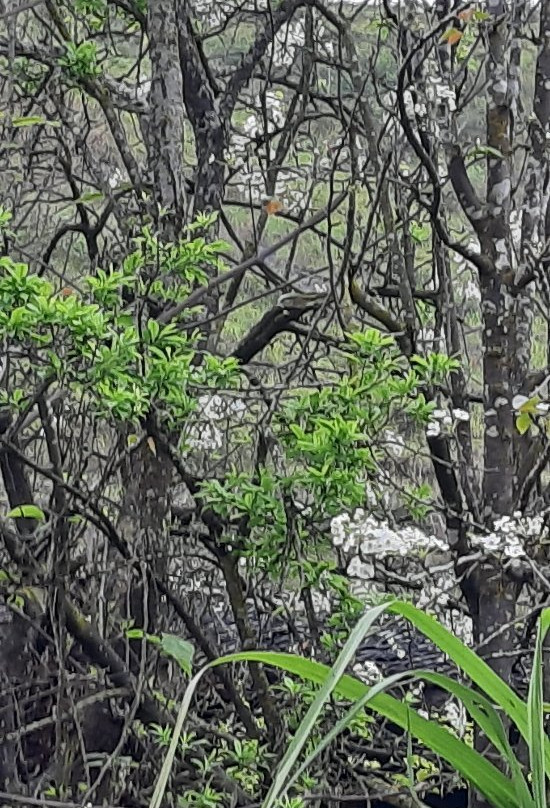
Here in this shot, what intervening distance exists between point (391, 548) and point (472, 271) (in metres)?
1.65

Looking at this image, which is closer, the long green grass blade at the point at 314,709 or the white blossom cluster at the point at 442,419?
the long green grass blade at the point at 314,709

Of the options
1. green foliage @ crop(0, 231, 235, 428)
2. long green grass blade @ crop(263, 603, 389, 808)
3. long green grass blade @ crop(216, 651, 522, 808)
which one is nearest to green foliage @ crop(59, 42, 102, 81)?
green foliage @ crop(0, 231, 235, 428)

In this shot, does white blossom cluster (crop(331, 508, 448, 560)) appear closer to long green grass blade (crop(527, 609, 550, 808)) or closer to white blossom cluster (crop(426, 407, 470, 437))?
white blossom cluster (crop(426, 407, 470, 437))

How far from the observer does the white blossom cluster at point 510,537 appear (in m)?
2.54

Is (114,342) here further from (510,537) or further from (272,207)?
(272,207)

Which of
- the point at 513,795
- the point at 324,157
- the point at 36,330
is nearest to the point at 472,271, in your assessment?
the point at 324,157

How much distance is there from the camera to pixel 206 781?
9.34 ft

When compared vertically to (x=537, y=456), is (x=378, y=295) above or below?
above

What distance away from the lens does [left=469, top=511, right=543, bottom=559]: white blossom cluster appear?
8.34 ft

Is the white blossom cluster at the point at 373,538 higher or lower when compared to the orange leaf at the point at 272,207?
lower

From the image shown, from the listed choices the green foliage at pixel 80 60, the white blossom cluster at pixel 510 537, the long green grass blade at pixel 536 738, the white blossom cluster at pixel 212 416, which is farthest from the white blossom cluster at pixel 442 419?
the long green grass blade at pixel 536 738

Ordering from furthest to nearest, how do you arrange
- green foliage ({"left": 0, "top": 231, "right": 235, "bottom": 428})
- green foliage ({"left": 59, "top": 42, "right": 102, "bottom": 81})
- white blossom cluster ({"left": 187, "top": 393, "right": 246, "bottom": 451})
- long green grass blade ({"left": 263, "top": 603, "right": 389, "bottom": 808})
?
green foliage ({"left": 59, "top": 42, "right": 102, "bottom": 81}), white blossom cluster ({"left": 187, "top": 393, "right": 246, "bottom": 451}), green foliage ({"left": 0, "top": 231, "right": 235, "bottom": 428}), long green grass blade ({"left": 263, "top": 603, "right": 389, "bottom": 808})

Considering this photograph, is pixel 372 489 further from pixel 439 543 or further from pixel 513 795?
pixel 513 795

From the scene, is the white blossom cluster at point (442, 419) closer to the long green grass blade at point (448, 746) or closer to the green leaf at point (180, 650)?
the green leaf at point (180, 650)
